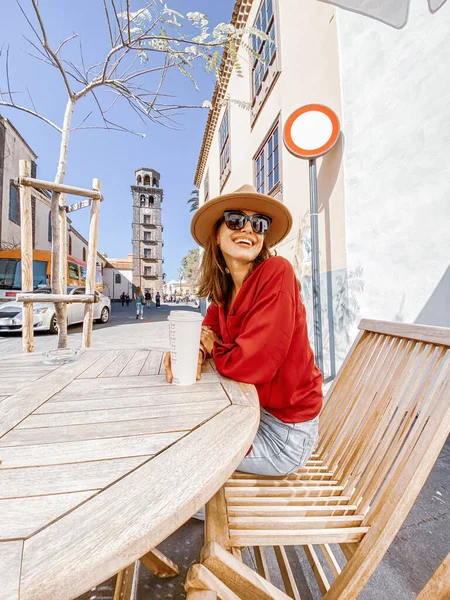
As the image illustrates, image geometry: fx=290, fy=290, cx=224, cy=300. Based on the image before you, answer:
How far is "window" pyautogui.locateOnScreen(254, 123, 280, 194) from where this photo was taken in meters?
5.78

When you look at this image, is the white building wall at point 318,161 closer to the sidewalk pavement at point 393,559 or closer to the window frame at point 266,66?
the window frame at point 266,66

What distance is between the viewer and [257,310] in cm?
105

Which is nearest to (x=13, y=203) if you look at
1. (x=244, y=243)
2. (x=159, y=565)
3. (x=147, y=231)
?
(x=244, y=243)

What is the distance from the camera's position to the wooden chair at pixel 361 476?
73cm

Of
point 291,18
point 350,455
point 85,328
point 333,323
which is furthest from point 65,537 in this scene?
point 291,18

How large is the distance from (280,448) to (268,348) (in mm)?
425

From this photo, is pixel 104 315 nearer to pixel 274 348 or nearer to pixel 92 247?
pixel 92 247

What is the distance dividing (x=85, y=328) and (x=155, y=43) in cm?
228

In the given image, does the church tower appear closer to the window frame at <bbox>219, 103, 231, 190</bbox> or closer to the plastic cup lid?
the window frame at <bbox>219, 103, 231, 190</bbox>

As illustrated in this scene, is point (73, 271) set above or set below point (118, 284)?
above

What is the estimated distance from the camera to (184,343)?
3.01 ft

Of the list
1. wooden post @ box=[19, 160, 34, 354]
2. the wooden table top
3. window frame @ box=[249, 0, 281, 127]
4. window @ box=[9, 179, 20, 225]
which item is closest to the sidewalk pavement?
the wooden table top

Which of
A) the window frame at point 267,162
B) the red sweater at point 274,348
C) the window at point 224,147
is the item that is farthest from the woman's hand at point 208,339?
the window at point 224,147

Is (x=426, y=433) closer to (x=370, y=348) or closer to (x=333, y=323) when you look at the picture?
(x=370, y=348)
